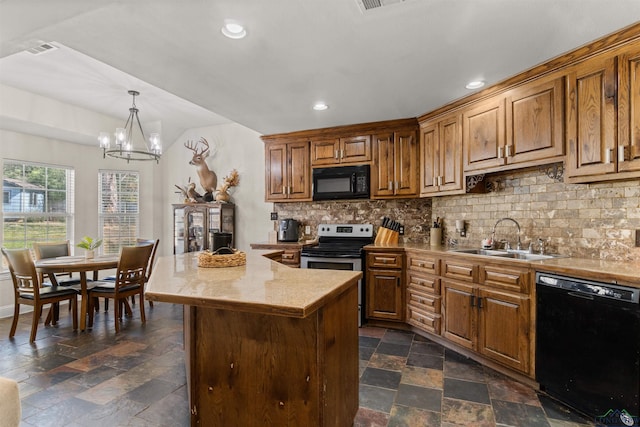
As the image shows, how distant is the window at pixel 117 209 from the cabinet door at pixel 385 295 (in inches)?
163

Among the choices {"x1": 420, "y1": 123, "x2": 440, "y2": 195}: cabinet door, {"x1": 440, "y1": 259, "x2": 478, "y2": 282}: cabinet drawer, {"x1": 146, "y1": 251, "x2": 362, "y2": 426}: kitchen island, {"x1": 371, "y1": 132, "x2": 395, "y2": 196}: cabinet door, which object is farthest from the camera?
{"x1": 371, "y1": 132, "x2": 395, "y2": 196}: cabinet door

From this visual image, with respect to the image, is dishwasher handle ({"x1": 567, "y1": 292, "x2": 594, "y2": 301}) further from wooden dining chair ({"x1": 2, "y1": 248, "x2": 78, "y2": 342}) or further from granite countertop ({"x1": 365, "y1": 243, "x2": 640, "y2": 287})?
wooden dining chair ({"x1": 2, "y1": 248, "x2": 78, "y2": 342})

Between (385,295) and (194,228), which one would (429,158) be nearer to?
(385,295)

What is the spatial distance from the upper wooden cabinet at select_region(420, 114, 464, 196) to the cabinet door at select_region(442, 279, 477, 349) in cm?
98

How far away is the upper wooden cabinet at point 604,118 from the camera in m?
1.98

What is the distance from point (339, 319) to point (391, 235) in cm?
243

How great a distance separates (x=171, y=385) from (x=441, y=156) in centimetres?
319

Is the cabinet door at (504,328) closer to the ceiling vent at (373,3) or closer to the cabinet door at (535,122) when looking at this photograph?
the cabinet door at (535,122)

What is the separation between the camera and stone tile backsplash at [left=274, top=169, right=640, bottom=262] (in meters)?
2.27

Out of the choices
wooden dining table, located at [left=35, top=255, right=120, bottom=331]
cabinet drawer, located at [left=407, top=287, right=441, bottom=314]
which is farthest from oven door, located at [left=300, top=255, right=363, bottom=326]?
wooden dining table, located at [left=35, top=255, right=120, bottom=331]

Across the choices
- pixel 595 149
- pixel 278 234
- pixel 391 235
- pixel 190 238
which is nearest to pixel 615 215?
pixel 595 149

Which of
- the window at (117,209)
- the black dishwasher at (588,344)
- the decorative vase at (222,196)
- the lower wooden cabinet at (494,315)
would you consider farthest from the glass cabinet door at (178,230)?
the black dishwasher at (588,344)

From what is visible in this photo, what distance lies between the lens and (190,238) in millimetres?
5055

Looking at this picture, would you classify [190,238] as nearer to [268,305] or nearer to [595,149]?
[268,305]
